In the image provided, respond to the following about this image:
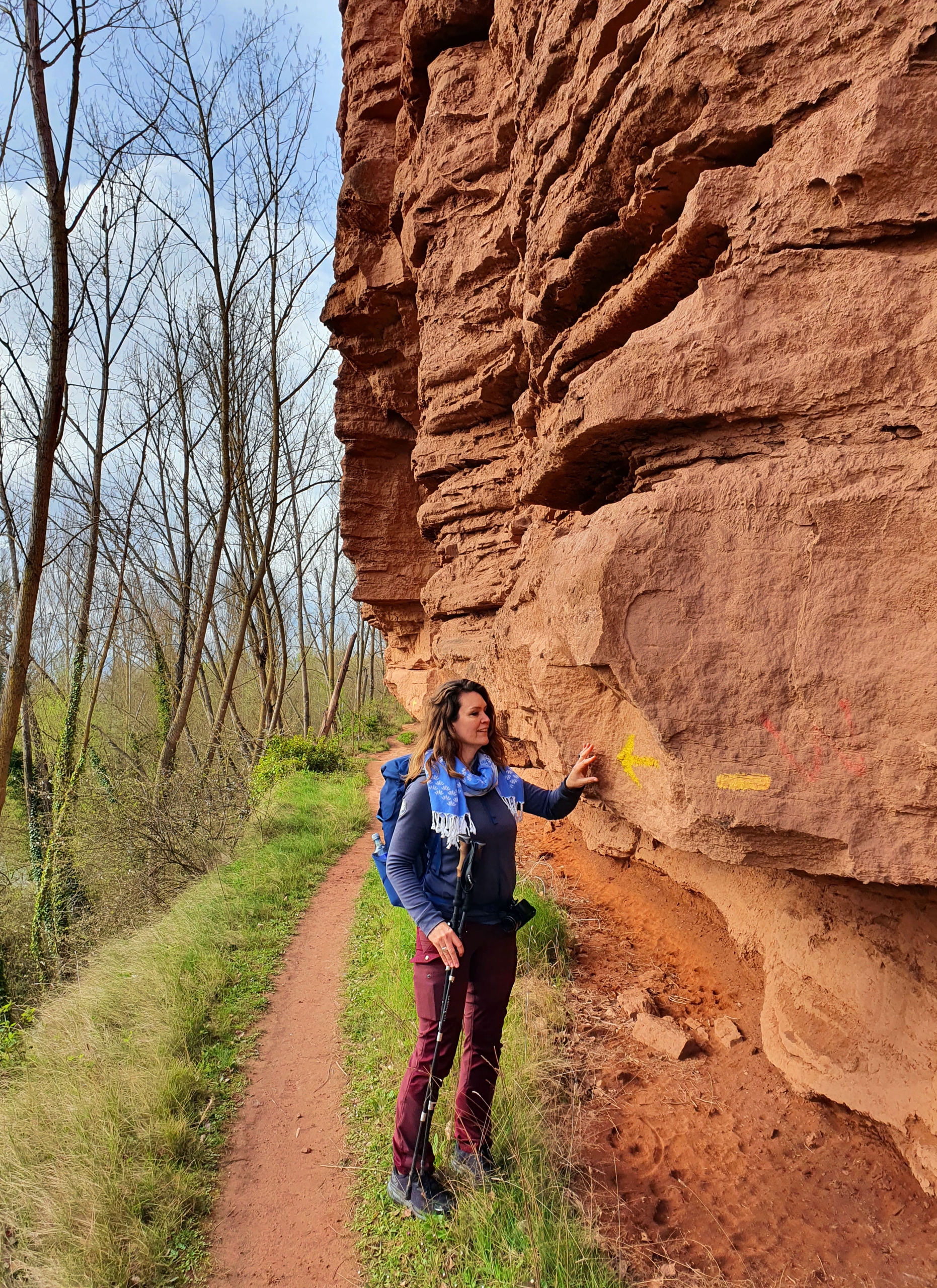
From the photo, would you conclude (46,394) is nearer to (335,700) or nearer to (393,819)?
(393,819)

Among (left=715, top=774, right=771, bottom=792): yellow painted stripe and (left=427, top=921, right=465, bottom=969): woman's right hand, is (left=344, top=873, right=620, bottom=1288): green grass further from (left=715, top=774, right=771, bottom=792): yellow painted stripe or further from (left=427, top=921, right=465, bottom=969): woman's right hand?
(left=715, top=774, right=771, bottom=792): yellow painted stripe

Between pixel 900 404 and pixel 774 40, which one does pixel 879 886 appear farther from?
pixel 774 40

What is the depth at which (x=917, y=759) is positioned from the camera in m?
2.24

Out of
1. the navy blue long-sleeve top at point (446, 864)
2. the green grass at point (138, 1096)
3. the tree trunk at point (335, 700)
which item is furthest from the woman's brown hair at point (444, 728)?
the tree trunk at point (335, 700)

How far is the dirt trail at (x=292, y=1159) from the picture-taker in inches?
124

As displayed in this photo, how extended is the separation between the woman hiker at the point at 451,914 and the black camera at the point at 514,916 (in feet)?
0.05

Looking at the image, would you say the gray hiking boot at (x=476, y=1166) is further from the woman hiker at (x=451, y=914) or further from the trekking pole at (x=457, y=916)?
the trekking pole at (x=457, y=916)

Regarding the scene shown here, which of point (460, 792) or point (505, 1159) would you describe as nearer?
point (460, 792)

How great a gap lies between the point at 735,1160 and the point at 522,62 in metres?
5.70

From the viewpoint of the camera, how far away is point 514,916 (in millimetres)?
2891

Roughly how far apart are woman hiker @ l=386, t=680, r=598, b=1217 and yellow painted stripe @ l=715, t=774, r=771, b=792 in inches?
31.5

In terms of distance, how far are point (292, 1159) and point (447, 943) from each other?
214 centimetres

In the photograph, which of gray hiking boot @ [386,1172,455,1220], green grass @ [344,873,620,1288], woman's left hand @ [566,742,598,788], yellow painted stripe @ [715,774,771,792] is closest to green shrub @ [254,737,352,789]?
green grass @ [344,873,620,1288]

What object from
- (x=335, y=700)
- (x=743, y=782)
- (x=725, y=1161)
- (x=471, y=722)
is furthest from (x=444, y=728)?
(x=335, y=700)
